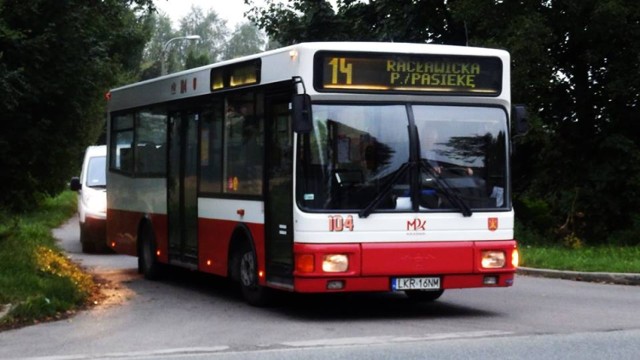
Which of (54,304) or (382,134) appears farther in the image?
(54,304)

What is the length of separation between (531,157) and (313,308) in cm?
1639

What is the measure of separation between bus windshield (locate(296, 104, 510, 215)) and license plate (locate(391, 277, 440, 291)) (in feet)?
2.35

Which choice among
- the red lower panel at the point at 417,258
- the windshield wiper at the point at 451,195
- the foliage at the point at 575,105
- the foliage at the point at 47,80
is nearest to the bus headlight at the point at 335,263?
the red lower panel at the point at 417,258

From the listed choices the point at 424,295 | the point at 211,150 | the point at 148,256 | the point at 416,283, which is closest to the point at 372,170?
the point at 416,283

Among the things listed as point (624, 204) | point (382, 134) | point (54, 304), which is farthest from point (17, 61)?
point (624, 204)

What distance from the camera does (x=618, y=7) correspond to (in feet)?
80.0

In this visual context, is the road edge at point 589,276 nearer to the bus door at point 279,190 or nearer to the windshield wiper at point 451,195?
the windshield wiper at point 451,195

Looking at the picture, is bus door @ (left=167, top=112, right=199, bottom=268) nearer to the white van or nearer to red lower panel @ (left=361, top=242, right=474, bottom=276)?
red lower panel @ (left=361, top=242, right=474, bottom=276)

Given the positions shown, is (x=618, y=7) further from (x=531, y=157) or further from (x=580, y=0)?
(x=531, y=157)

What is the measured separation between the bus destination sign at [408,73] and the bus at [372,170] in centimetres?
1

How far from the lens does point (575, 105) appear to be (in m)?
27.8

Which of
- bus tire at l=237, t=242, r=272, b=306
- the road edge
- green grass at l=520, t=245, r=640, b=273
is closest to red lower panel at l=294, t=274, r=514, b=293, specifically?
bus tire at l=237, t=242, r=272, b=306

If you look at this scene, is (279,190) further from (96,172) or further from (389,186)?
(96,172)

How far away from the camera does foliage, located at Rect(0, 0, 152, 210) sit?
60.7 feet
